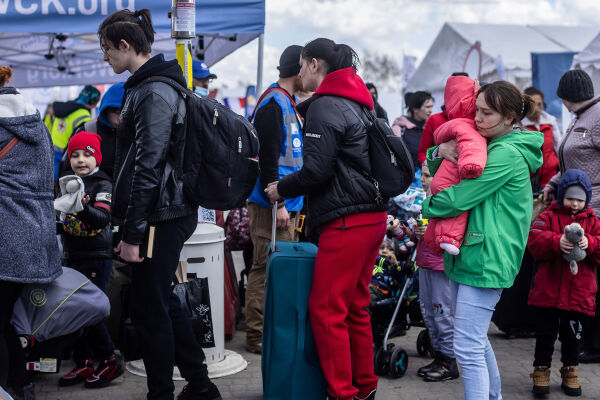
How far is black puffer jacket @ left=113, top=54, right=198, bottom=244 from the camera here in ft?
11.0

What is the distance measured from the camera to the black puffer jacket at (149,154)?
132 inches

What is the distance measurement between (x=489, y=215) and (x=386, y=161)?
24.1 inches

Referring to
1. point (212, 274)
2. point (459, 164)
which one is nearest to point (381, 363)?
point (212, 274)

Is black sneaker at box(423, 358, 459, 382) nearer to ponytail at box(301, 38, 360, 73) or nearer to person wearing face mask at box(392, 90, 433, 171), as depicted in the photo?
ponytail at box(301, 38, 360, 73)

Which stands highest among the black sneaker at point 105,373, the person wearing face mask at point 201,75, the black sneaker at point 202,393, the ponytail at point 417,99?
the person wearing face mask at point 201,75

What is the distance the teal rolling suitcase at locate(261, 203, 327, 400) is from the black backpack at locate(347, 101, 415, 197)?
0.55 m

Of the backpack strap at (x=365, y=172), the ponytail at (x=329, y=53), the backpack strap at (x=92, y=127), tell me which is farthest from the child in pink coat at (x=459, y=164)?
the backpack strap at (x=92, y=127)

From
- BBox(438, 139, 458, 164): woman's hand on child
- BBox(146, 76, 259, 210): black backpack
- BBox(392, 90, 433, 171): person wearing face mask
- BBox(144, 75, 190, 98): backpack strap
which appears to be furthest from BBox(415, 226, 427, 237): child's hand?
BBox(392, 90, 433, 171): person wearing face mask

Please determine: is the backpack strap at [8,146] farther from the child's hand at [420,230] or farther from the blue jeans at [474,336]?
the child's hand at [420,230]

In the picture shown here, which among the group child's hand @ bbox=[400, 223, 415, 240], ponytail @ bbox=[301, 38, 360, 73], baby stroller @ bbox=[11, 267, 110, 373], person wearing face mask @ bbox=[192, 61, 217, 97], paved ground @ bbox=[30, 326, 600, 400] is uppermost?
ponytail @ bbox=[301, 38, 360, 73]

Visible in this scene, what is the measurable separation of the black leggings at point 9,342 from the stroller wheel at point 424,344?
2.84m

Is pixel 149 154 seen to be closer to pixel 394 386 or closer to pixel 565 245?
pixel 394 386

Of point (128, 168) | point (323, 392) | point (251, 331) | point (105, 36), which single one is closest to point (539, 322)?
point (323, 392)

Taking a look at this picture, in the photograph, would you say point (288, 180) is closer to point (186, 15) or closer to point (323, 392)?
point (323, 392)
